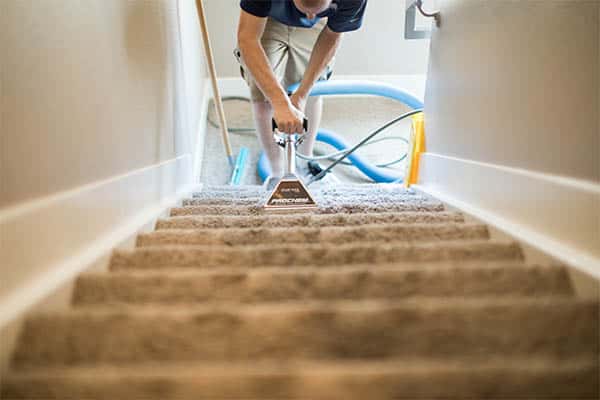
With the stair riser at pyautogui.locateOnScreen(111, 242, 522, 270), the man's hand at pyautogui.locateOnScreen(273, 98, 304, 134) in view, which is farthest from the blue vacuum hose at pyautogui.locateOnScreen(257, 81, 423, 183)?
the stair riser at pyautogui.locateOnScreen(111, 242, 522, 270)

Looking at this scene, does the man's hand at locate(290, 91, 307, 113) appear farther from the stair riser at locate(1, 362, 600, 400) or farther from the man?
the stair riser at locate(1, 362, 600, 400)

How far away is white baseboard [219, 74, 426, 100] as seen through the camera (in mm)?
3520

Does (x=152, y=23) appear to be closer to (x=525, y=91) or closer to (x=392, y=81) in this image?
(x=525, y=91)

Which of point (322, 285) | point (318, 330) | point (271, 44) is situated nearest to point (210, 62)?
point (271, 44)

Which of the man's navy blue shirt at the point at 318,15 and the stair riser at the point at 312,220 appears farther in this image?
the man's navy blue shirt at the point at 318,15

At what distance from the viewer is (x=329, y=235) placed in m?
0.95

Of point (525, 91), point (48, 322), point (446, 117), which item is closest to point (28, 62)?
point (48, 322)

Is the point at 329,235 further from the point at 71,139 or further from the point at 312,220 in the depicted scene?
the point at 71,139

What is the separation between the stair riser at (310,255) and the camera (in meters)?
0.81

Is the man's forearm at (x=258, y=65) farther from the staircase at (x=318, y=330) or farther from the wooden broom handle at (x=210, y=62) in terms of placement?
the staircase at (x=318, y=330)

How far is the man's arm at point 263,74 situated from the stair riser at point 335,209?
43cm

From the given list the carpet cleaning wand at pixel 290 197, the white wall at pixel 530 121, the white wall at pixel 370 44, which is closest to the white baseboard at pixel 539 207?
the white wall at pixel 530 121

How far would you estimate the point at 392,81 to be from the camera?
3586 millimetres

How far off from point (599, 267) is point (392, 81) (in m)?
3.18
